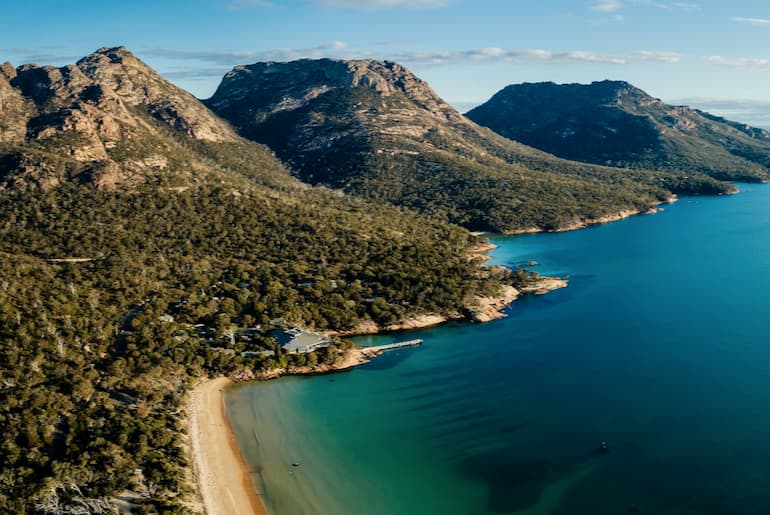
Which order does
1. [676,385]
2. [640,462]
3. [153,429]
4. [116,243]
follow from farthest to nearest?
[116,243]
[676,385]
[153,429]
[640,462]

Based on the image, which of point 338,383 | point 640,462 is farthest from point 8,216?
point 640,462

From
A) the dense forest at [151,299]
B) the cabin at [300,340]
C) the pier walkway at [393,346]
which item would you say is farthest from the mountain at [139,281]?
the pier walkway at [393,346]

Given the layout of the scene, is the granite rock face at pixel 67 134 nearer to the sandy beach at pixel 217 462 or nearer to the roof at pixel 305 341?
the roof at pixel 305 341

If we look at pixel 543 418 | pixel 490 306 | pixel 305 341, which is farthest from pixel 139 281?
pixel 543 418

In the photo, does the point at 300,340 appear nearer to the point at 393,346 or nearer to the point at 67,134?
the point at 393,346

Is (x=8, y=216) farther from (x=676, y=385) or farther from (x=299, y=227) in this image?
(x=676, y=385)
